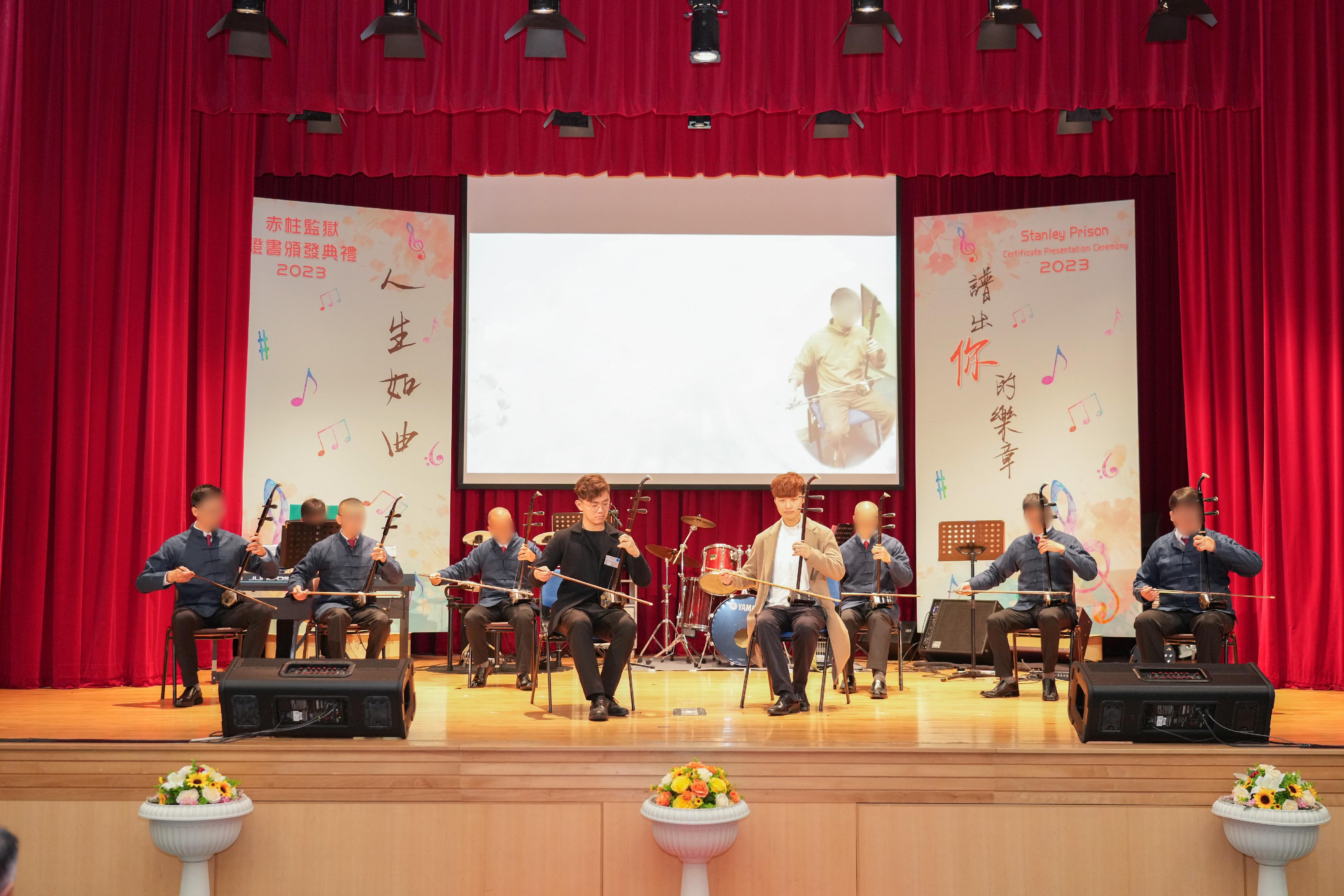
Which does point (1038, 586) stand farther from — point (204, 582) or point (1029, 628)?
point (204, 582)

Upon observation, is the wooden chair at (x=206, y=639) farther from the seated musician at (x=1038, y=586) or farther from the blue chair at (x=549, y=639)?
the seated musician at (x=1038, y=586)

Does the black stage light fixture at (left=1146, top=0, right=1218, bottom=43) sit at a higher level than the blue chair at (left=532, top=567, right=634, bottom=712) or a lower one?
higher

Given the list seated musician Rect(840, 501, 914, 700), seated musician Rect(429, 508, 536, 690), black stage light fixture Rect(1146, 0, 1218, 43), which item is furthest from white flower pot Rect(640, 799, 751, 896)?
black stage light fixture Rect(1146, 0, 1218, 43)

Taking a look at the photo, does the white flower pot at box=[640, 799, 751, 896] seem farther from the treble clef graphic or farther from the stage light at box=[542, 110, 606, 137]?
the treble clef graphic

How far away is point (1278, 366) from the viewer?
643cm

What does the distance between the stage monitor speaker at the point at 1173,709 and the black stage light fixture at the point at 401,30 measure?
13.9 ft

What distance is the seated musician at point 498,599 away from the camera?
20.0ft

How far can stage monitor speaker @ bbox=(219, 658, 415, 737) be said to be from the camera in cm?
421

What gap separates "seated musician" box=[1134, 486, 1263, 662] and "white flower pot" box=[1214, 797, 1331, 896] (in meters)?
1.54

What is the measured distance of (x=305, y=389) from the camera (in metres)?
7.37

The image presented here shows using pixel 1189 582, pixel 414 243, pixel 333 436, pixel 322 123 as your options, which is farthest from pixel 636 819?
pixel 322 123

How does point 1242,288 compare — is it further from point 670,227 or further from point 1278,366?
point 670,227

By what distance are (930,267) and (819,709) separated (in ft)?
11.9

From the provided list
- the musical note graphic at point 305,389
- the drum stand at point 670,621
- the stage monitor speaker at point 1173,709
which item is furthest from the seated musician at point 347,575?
the stage monitor speaker at point 1173,709
